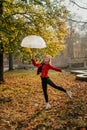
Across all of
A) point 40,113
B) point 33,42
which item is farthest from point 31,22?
point 40,113

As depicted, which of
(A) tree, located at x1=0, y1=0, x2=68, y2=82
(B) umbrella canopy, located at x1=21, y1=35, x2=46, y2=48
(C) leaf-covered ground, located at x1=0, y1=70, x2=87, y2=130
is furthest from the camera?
(A) tree, located at x1=0, y1=0, x2=68, y2=82

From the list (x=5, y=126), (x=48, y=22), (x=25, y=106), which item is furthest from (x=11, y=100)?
(x=48, y=22)

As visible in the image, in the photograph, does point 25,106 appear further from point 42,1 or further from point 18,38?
point 42,1

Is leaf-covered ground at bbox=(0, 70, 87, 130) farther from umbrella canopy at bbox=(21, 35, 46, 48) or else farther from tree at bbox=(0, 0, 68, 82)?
tree at bbox=(0, 0, 68, 82)

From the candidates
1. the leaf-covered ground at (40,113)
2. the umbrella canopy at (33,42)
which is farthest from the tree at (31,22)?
the umbrella canopy at (33,42)

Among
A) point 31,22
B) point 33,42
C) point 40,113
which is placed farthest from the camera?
point 31,22

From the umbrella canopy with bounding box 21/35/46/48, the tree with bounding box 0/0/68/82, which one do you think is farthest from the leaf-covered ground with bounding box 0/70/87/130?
the tree with bounding box 0/0/68/82

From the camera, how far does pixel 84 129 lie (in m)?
7.53

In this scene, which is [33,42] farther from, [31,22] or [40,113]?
[31,22]

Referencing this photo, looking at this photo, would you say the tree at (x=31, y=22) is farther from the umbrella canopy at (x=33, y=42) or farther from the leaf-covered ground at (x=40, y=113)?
the umbrella canopy at (x=33, y=42)

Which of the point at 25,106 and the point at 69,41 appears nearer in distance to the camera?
the point at 25,106

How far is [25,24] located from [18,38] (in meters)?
0.93

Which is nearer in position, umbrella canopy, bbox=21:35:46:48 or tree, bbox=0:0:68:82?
umbrella canopy, bbox=21:35:46:48

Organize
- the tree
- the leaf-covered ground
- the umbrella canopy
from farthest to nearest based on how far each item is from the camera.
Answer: the tree, the umbrella canopy, the leaf-covered ground
